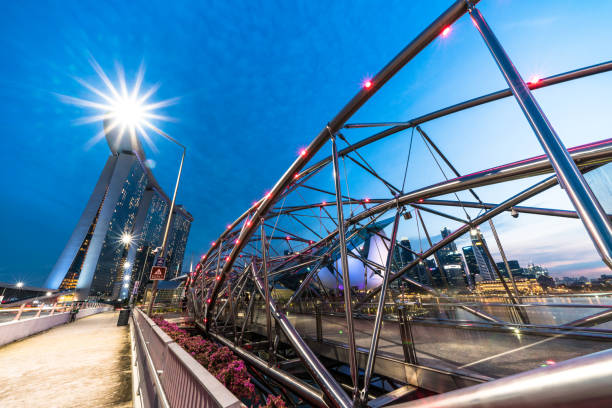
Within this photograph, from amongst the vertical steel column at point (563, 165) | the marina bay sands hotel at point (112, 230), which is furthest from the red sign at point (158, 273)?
the marina bay sands hotel at point (112, 230)

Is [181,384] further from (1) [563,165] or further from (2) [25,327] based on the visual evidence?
(2) [25,327]

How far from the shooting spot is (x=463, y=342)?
27.6 ft

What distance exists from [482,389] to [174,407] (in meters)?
4.20

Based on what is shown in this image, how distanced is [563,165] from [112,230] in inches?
4911

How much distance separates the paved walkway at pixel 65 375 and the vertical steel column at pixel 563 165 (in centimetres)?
980

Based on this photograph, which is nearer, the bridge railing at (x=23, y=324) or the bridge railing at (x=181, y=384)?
the bridge railing at (x=181, y=384)

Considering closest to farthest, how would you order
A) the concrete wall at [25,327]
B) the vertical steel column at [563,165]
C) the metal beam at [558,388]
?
the metal beam at [558,388], the vertical steel column at [563,165], the concrete wall at [25,327]

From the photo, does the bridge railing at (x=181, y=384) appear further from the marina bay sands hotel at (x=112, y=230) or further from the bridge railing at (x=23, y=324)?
the marina bay sands hotel at (x=112, y=230)

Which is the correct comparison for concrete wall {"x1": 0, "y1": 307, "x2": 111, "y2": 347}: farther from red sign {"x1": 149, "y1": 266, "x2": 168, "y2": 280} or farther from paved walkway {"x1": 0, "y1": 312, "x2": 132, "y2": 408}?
red sign {"x1": 149, "y1": 266, "x2": 168, "y2": 280}

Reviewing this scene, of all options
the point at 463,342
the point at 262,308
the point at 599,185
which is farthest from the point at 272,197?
the point at 599,185

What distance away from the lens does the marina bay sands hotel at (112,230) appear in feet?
232

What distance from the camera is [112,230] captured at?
96375 mm

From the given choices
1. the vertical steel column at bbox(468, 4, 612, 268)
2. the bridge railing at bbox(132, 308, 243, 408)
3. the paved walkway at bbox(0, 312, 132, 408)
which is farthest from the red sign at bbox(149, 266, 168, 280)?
the vertical steel column at bbox(468, 4, 612, 268)

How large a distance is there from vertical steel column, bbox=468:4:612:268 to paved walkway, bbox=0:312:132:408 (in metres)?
9.80
